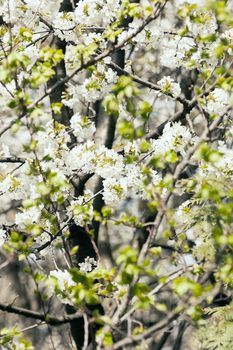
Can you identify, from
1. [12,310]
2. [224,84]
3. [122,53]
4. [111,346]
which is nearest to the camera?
[111,346]

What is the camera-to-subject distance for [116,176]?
173 inches

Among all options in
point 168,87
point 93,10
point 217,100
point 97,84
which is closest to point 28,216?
point 97,84

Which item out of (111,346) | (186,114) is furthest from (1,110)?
(111,346)

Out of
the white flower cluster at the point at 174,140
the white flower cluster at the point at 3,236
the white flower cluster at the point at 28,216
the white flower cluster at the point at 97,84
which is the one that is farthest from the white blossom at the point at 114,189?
the white flower cluster at the point at 3,236

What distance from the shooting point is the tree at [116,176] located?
2541 mm

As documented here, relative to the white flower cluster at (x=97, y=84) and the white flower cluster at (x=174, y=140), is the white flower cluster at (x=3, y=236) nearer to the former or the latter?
the white flower cluster at (x=97, y=84)

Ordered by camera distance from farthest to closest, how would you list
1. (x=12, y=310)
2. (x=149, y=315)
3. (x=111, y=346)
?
(x=149, y=315), (x=12, y=310), (x=111, y=346)

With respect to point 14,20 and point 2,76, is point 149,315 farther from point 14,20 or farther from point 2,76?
point 2,76

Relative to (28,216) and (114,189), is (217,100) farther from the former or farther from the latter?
(28,216)

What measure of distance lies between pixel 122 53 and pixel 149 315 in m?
2.68

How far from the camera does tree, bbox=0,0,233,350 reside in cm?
254

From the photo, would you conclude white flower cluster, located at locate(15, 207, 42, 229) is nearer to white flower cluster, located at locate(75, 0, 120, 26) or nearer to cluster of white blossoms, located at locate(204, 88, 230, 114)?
cluster of white blossoms, located at locate(204, 88, 230, 114)

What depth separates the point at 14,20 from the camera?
475 centimetres

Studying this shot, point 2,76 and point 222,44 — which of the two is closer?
point 2,76
